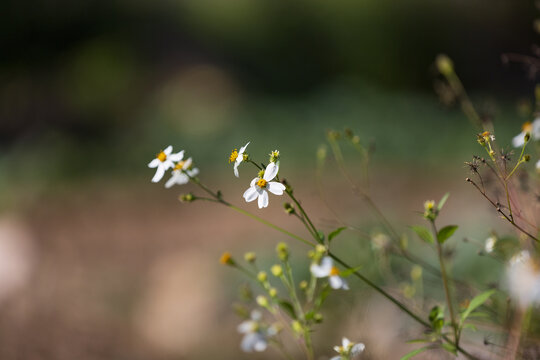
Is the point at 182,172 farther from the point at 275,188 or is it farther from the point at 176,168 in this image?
the point at 275,188

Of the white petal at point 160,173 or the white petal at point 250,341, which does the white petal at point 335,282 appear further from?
the white petal at point 160,173

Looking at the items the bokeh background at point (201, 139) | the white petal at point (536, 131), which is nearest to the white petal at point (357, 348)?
the bokeh background at point (201, 139)

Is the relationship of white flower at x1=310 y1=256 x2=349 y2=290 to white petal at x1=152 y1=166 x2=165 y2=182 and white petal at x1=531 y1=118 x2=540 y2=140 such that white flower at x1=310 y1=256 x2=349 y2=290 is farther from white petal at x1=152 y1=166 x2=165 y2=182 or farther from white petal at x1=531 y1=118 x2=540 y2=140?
white petal at x1=531 y1=118 x2=540 y2=140

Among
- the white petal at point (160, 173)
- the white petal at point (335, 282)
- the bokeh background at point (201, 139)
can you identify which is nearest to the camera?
the white petal at point (335, 282)

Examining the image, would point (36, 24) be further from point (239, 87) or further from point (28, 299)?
point (28, 299)

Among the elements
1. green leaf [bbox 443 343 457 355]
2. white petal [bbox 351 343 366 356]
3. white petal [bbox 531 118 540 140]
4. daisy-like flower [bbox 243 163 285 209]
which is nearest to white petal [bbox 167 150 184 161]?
daisy-like flower [bbox 243 163 285 209]

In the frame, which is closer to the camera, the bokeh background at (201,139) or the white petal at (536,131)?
the white petal at (536,131)

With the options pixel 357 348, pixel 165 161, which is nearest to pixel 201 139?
pixel 165 161
